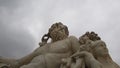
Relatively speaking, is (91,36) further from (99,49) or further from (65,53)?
(65,53)

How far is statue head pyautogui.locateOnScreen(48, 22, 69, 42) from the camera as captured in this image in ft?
32.4

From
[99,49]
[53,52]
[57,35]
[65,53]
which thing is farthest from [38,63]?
[99,49]

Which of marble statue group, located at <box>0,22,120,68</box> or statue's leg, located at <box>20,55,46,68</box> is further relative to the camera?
statue's leg, located at <box>20,55,46,68</box>

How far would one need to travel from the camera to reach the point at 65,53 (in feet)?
30.3

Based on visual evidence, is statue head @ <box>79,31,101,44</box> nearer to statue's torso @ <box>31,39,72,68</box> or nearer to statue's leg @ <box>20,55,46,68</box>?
statue's torso @ <box>31,39,72,68</box>

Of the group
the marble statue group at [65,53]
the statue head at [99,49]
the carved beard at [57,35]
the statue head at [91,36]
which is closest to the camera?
the marble statue group at [65,53]

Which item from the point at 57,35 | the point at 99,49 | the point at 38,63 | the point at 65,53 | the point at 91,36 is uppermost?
the point at 57,35

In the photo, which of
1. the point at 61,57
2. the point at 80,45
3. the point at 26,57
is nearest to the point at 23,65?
the point at 26,57

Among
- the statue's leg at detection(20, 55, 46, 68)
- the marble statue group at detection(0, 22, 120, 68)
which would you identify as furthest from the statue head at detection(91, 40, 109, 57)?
the statue's leg at detection(20, 55, 46, 68)

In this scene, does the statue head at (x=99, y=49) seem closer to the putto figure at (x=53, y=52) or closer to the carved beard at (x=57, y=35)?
the putto figure at (x=53, y=52)

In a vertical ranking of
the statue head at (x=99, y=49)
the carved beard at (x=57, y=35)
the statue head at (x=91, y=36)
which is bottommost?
the statue head at (x=99, y=49)

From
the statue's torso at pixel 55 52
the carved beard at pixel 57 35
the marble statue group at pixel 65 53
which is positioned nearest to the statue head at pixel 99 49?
the marble statue group at pixel 65 53

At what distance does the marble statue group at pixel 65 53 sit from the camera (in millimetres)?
8609

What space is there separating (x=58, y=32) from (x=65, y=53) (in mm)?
894
